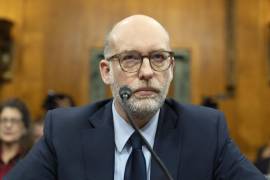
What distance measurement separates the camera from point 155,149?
71.3 inches

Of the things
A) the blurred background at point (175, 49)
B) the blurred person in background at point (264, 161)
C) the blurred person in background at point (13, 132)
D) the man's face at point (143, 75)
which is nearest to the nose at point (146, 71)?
the man's face at point (143, 75)

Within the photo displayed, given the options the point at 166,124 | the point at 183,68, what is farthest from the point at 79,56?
the point at 166,124

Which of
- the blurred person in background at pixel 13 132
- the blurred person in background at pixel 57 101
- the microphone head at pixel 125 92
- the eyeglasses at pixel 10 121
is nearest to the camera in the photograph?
the microphone head at pixel 125 92

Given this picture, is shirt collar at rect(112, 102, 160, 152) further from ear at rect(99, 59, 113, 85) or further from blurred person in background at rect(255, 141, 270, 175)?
blurred person in background at rect(255, 141, 270, 175)

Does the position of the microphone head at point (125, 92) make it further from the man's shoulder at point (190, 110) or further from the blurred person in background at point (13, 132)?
the blurred person in background at point (13, 132)

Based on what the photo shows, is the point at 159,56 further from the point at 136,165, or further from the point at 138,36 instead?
the point at 136,165

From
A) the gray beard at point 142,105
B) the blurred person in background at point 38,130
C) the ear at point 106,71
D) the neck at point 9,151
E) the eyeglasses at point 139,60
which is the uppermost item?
the eyeglasses at point 139,60

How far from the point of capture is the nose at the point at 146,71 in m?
1.70

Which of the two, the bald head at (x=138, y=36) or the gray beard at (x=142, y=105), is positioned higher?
the bald head at (x=138, y=36)

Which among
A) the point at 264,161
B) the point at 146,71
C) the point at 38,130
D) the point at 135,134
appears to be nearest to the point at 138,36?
the point at 146,71

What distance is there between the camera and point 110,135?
1856 mm

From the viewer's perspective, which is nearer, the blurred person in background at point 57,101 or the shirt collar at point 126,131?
the shirt collar at point 126,131

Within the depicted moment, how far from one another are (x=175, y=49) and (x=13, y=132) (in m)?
2.05

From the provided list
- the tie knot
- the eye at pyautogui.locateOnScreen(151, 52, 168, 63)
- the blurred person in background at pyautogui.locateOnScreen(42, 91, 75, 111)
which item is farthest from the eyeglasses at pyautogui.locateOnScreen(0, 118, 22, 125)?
the eye at pyautogui.locateOnScreen(151, 52, 168, 63)
